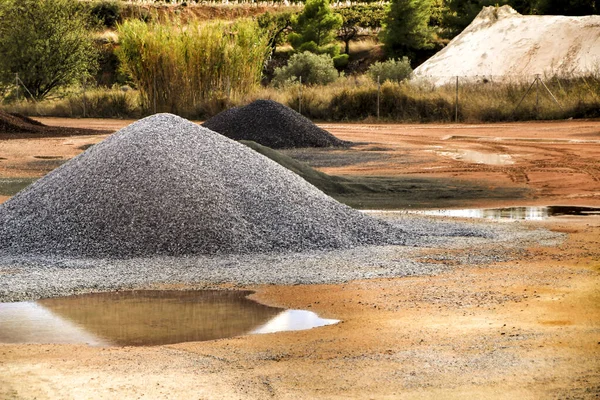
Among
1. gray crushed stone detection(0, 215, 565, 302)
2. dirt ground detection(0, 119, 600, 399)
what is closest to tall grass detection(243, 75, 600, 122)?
gray crushed stone detection(0, 215, 565, 302)

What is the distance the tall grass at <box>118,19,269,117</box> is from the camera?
1378 inches

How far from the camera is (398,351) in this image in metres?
6.27

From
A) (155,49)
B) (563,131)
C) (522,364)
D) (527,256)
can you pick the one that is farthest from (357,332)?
(155,49)

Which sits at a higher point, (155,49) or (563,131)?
(155,49)

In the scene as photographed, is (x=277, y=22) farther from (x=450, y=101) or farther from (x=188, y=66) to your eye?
(x=450, y=101)

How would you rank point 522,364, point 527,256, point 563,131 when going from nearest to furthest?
point 522,364, point 527,256, point 563,131

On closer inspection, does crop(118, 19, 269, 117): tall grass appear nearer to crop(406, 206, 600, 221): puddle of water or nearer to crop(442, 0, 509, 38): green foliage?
crop(406, 206, 600, 221): puddle of water

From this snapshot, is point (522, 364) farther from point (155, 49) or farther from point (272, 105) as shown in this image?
point (155, 49)

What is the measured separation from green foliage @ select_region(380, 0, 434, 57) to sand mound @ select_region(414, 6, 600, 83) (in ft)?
56.5

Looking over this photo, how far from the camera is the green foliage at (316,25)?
63.6 metres

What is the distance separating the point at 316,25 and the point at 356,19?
14624mm

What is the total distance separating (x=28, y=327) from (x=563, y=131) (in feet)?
71.0

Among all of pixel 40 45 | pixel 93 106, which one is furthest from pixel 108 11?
pixel 93 106

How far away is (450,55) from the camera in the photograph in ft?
139
